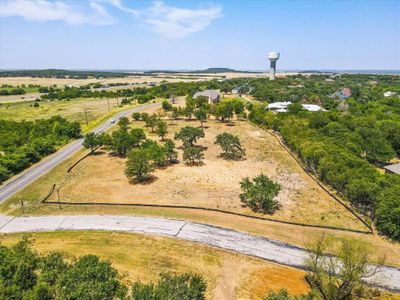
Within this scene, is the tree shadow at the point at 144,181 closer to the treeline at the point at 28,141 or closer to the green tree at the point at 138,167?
the green tree at the point at 138,167

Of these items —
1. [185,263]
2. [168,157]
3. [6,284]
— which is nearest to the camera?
[6,284]

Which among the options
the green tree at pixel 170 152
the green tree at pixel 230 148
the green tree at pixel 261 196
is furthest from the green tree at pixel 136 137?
the green tree at pixel 261 196

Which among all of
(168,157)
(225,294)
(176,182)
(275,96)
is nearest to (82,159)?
(168,157)

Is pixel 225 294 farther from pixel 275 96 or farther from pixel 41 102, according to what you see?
pixel 41 102

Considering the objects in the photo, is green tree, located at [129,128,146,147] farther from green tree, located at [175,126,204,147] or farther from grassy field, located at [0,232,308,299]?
grassy field, located at [0,232,308,299]

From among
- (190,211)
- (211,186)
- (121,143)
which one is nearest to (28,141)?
(121,143)
